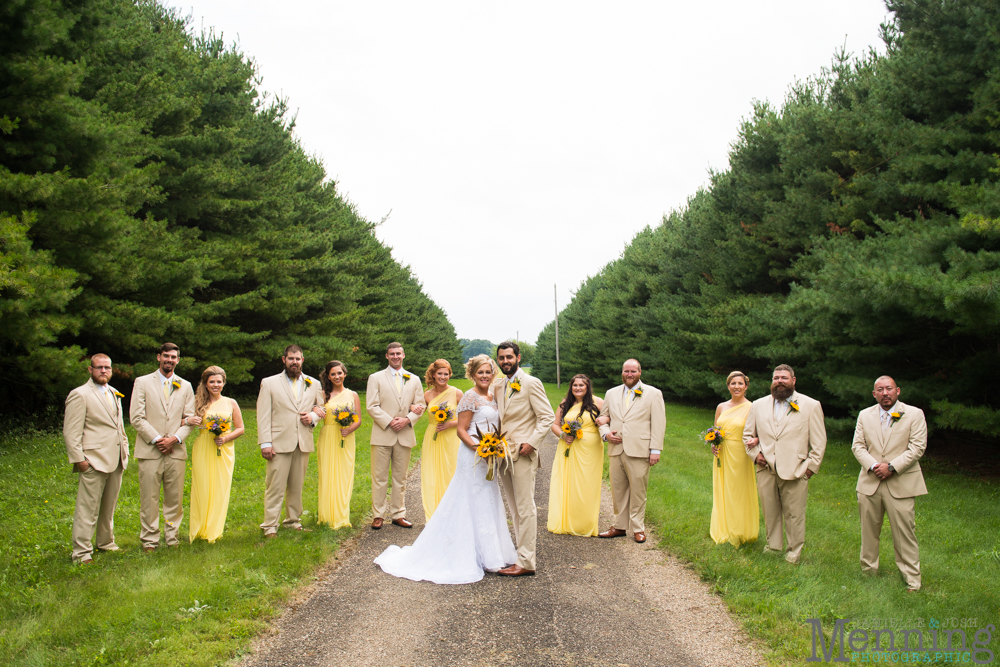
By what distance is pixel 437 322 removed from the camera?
6944 centimetres

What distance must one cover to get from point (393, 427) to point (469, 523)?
7.81 feet

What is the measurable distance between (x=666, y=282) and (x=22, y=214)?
26.8m

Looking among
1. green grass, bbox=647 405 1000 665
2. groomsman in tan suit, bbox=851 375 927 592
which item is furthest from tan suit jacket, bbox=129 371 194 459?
groomsman in tan suit, bbox=851 375 927 592

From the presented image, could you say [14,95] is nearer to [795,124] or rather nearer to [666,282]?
[795,124]

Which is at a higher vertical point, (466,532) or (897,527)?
(897,527)

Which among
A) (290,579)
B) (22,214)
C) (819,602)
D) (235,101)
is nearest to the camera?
(819,602)

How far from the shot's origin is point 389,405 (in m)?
8.78

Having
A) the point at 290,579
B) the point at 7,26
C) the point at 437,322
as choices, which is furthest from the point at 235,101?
the point at 437,322

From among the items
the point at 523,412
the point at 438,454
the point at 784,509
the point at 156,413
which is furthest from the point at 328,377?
the point at 784,509

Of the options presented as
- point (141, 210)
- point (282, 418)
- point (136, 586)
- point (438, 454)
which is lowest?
point (136, 586)

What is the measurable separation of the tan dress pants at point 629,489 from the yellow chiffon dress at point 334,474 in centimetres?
357

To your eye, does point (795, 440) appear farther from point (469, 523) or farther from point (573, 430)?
point (469, 523)

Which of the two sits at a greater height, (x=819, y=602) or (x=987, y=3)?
(x=987, y=3)

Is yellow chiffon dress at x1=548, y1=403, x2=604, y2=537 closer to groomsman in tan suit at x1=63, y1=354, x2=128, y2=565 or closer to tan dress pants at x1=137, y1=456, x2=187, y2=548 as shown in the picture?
tan dress pants at x1=137, y1=456, x2=187, y2=548
